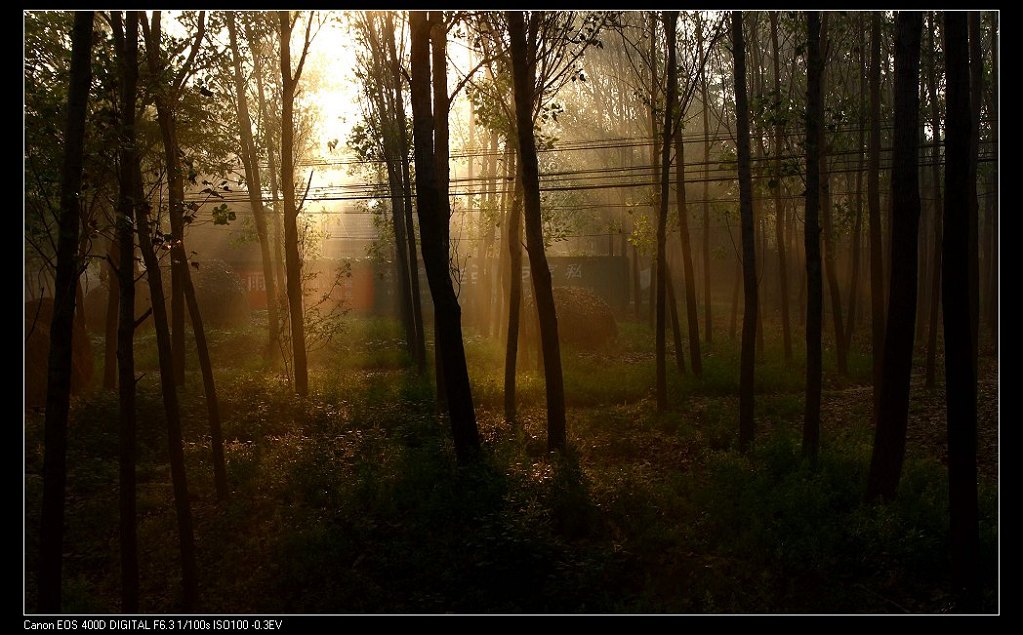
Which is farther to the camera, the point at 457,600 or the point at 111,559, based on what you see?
the point at 111,559

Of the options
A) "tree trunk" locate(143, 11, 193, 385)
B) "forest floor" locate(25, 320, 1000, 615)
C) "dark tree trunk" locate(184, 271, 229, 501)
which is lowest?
"forest floor" locate(25, 320, 1000, 615)

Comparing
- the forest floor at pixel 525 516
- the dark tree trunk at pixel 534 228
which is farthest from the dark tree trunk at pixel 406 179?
the dark tree trunk at pixel 534 228

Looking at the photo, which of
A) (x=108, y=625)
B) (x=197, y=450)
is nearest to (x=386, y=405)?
(x=197, y=450)

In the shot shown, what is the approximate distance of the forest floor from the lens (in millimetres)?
7016

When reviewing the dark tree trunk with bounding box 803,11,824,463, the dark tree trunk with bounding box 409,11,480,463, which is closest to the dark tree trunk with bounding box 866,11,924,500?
the dark tree trunk with bounding box 803,11,824,463

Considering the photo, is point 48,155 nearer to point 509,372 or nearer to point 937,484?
point 509,372

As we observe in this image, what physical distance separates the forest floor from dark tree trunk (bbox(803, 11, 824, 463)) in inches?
21.2

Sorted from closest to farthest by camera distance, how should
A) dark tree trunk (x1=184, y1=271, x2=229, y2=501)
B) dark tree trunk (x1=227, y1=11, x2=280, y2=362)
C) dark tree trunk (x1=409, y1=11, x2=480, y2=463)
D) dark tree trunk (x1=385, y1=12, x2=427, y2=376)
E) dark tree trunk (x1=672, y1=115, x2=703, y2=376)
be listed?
1. dark tree trunk (x1=184, y1=271, x2=229, y2=501)
2. dark tree trunk (x1=409, y1=11, x2=480, y2=463)
3. dark tree trunk (x1=672, y1=115, x2=703, y2=376)
4. dark tree trunk (x1=385, y1=12, x2=427, y2=376)
5. dark tree trunk (x1=227, y1=11, x2=280, y2=362)

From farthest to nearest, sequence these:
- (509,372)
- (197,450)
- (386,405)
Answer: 1. (386,405)
2. (509,372)
3. (197,450)

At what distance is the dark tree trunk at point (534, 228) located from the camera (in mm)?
11016

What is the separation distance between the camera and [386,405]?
49.7 feet

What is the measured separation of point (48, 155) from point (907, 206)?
34.9 ft

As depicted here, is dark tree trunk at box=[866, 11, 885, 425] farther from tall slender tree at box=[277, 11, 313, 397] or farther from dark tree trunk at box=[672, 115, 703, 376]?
tall slender tree at box=[277, 11, 313, 397]

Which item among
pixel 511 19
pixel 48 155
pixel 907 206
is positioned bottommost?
pixel 907 206
